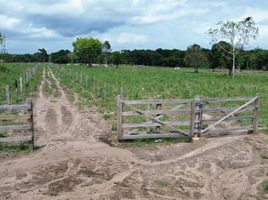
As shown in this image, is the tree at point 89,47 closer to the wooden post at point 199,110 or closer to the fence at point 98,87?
the fence at point 98,87

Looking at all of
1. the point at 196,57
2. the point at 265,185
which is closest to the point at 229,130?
the point at 265,185

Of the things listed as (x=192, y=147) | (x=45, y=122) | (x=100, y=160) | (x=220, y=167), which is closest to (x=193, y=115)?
(x=192, y=147)

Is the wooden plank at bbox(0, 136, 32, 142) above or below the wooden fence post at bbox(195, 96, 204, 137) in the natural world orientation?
below

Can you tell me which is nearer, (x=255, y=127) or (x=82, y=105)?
(x=255, y=127)

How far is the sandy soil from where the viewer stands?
27.6 feet

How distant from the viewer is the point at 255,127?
14.0 m

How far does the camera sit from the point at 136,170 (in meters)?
9.80

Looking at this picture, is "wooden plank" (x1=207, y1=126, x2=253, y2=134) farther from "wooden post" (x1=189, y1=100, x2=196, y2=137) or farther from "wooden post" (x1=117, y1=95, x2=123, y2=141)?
"wooden post" (x1=117, y1=95, x2=123, y2=141)

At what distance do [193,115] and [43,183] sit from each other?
5820 millimetres

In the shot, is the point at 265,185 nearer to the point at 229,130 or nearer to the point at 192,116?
the point at 192,116

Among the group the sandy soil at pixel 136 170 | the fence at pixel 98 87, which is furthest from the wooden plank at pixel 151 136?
the fence at pixel 98 87

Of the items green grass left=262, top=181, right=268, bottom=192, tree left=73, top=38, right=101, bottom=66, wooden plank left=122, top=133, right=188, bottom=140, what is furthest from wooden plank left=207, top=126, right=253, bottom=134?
tree left=73, top=38, right=101, bottom=66

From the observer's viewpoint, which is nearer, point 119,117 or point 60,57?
point 119,117

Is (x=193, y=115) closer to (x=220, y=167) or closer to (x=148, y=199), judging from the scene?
Answer: (x=220, y=167)
